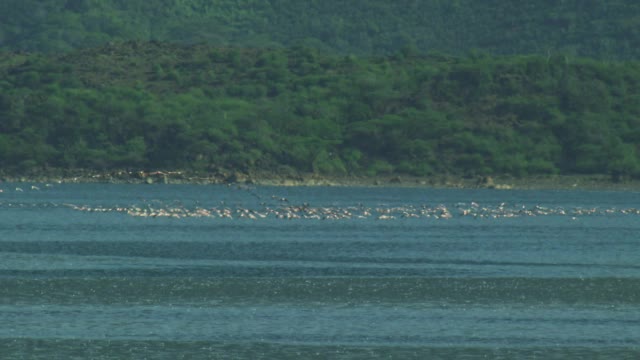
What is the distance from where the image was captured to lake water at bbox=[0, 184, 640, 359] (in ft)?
128

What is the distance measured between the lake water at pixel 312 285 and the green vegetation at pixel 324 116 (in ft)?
175

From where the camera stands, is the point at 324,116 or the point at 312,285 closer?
the point at 312,285

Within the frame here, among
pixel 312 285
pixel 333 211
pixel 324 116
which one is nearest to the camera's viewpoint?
pixel 312 285

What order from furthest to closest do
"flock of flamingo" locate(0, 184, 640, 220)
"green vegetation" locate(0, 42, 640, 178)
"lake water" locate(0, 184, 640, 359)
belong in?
"green vegetation" locate(0, 42, 640, 178)
"flock of flamingo" locate(0, 184, 640, 220)
"lake water" locate(0, 184, 640, 359)

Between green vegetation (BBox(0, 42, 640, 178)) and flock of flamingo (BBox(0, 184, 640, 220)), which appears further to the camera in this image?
green vegetation (BBox(0, 42, 640, 178))

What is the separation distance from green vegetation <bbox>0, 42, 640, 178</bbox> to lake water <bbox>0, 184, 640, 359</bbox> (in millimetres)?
53296

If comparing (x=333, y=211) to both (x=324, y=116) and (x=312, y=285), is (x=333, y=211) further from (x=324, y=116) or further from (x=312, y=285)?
(x=324, y=116)

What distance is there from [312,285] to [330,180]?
110m

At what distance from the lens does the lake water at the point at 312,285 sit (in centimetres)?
3897

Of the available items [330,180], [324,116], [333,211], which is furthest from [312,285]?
[324,116]

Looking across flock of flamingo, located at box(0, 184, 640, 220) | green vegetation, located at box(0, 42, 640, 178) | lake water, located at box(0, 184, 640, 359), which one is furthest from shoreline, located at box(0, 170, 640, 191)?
lake water, located at box(0, 184, 640, 359)

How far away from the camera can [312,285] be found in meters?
52.9

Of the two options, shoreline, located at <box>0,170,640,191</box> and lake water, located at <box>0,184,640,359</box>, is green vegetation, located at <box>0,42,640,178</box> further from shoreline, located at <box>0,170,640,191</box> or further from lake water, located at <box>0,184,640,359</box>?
lake water, located at <box>0,184,640,359</box>

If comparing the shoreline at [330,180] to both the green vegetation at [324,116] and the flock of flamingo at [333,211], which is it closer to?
the green vegetation at [324,116]
